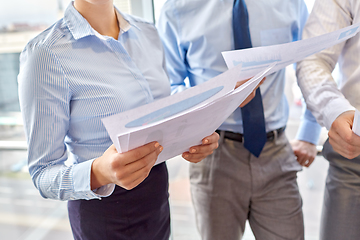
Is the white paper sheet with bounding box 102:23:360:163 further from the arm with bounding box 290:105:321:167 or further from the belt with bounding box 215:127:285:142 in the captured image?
the arm with bounding box 290:105:321:167

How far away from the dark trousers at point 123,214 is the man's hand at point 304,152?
2.45 feet

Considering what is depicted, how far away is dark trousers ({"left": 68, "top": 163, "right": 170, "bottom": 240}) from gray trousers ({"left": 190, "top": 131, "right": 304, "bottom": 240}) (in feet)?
1.04

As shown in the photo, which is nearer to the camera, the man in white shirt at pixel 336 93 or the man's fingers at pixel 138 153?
the man's fingers at pixel 138 153

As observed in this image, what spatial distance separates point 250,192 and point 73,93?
84cm

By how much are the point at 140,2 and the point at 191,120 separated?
1.14m

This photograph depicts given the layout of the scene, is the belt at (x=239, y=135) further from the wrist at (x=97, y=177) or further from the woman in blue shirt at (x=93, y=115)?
the wrist at (x=97, y=177)

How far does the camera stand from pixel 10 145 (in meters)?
1.52

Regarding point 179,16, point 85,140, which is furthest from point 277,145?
point 85,140

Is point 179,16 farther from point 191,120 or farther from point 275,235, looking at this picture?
point 275,235

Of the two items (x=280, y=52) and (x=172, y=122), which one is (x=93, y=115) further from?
(x=280, y=52)

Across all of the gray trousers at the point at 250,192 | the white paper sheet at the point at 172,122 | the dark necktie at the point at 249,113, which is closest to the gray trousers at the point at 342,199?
the gray trousers at the point at 250,192

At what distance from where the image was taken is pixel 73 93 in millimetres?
822

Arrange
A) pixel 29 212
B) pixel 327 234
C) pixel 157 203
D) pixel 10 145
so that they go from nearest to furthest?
1. pixel 157 203
2. pixel 327 234
3. pixel 10 145
4. pixel 29 212

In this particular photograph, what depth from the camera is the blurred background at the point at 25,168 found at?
1.40 metres
